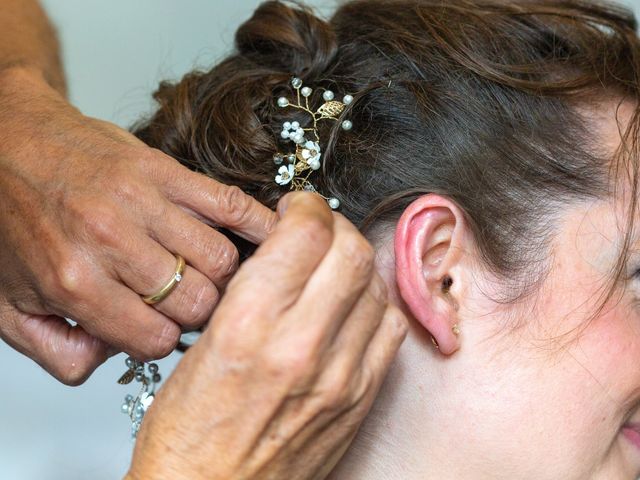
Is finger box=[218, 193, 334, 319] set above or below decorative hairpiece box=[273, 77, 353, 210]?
above

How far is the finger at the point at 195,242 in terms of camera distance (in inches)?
41.2

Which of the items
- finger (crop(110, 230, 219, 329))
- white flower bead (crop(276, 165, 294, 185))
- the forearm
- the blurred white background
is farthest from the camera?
the blurred white background

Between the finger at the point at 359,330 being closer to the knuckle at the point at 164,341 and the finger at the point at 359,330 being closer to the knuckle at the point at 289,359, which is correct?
the knuckle at the point at 289,359

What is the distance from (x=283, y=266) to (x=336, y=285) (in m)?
0.06

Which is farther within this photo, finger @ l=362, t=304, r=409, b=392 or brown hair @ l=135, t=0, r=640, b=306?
brown hair @ l=135, t=0, r=640, b=306

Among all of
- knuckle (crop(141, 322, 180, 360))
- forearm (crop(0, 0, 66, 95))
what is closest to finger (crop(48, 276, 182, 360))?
knuckle (crop(141, 322, 180, 360))

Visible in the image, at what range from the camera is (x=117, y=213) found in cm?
104

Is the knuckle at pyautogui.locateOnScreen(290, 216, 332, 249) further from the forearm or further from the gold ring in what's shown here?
the forearm

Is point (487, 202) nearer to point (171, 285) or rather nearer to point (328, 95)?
point (328, 95)

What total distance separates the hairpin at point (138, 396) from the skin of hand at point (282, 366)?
303 millimetres

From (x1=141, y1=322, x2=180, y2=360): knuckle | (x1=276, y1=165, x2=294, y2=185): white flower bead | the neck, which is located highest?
(x1=276, y1=165, x2=294, y2=185): white flower bead

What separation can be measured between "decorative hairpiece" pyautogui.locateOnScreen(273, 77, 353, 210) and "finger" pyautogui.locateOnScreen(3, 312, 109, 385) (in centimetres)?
34

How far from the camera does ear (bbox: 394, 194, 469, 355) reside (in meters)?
1.08

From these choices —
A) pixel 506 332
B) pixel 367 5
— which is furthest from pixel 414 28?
pixel 506 332
